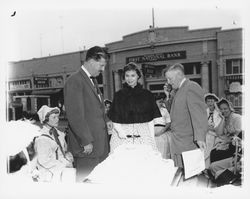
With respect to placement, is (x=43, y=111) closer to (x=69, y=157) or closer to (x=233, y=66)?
(x=69, y=157)

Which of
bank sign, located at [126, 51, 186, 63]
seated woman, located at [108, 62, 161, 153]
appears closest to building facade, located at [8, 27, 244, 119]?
bank sign, located at [126, 51, 186, 63]

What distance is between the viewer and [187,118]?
80.1 inches

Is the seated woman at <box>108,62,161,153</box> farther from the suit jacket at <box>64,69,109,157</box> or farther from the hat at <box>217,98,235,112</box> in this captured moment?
the hat at <box>217,98,235,112</box>

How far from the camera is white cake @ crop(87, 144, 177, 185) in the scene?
173 centimetres

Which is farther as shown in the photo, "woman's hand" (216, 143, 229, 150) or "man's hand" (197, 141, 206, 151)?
"woman's hand" (216, 143, 229, 150)

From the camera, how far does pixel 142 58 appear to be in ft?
7.15

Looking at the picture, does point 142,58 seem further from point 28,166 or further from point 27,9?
point 28,166

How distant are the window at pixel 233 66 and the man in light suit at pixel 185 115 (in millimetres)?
251

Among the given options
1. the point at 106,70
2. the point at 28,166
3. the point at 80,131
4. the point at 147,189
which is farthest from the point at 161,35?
the point at 28,166

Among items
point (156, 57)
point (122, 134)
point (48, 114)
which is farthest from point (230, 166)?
point (48, 114)

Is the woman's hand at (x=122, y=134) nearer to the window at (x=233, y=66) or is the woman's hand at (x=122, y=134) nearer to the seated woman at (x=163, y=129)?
the seated woman at (x=163, y=129)

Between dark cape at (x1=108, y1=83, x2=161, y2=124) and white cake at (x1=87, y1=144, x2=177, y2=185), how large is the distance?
345 mm

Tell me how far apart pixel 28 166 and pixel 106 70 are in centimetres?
93

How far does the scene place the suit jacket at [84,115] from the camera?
1.94 meters
